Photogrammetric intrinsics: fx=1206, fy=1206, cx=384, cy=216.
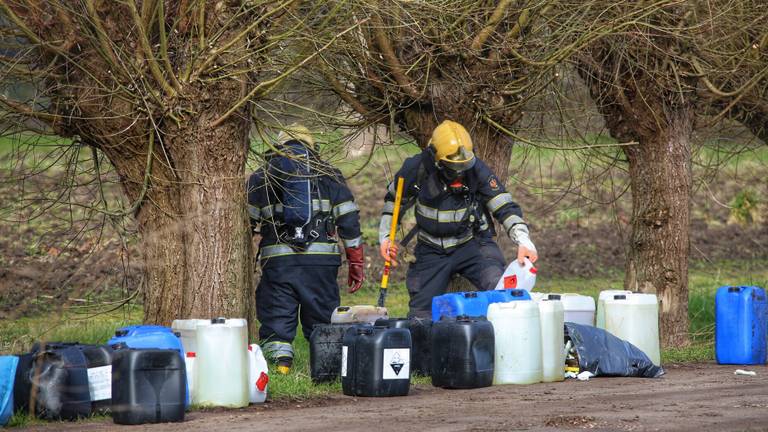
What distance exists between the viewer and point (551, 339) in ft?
30.0

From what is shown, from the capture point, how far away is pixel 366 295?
57.3ft

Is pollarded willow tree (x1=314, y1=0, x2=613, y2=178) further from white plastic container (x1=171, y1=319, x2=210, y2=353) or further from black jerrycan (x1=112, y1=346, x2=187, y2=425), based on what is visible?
black jerrycan (x1=112, y1=346, x2=187, y2=425)

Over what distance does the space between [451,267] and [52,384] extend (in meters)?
4.07

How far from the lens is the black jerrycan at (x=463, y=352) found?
8.62 metres

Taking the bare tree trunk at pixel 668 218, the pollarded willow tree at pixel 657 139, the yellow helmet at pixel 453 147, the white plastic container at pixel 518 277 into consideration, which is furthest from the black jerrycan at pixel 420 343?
the bare tree trunk at pixel 668 218

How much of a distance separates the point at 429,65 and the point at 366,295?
299 inches

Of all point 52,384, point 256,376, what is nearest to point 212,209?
point 256,376

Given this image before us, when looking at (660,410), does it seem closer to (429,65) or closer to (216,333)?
(216,333)

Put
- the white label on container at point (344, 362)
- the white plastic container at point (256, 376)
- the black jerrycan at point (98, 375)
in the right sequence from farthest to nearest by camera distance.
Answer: the white label on container at point (344, 362), the white plastic container at point (256, 376), the black jerrycan at point (98, 375)

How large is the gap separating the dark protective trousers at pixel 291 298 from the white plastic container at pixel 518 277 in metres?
1.41

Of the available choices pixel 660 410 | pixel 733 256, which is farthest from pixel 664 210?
pixel 733 256

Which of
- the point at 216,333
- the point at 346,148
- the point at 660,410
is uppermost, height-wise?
the point at 346,148

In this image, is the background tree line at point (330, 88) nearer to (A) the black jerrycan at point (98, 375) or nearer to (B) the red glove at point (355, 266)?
(B) the red glove at point (355, 266)

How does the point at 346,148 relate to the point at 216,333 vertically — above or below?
above
